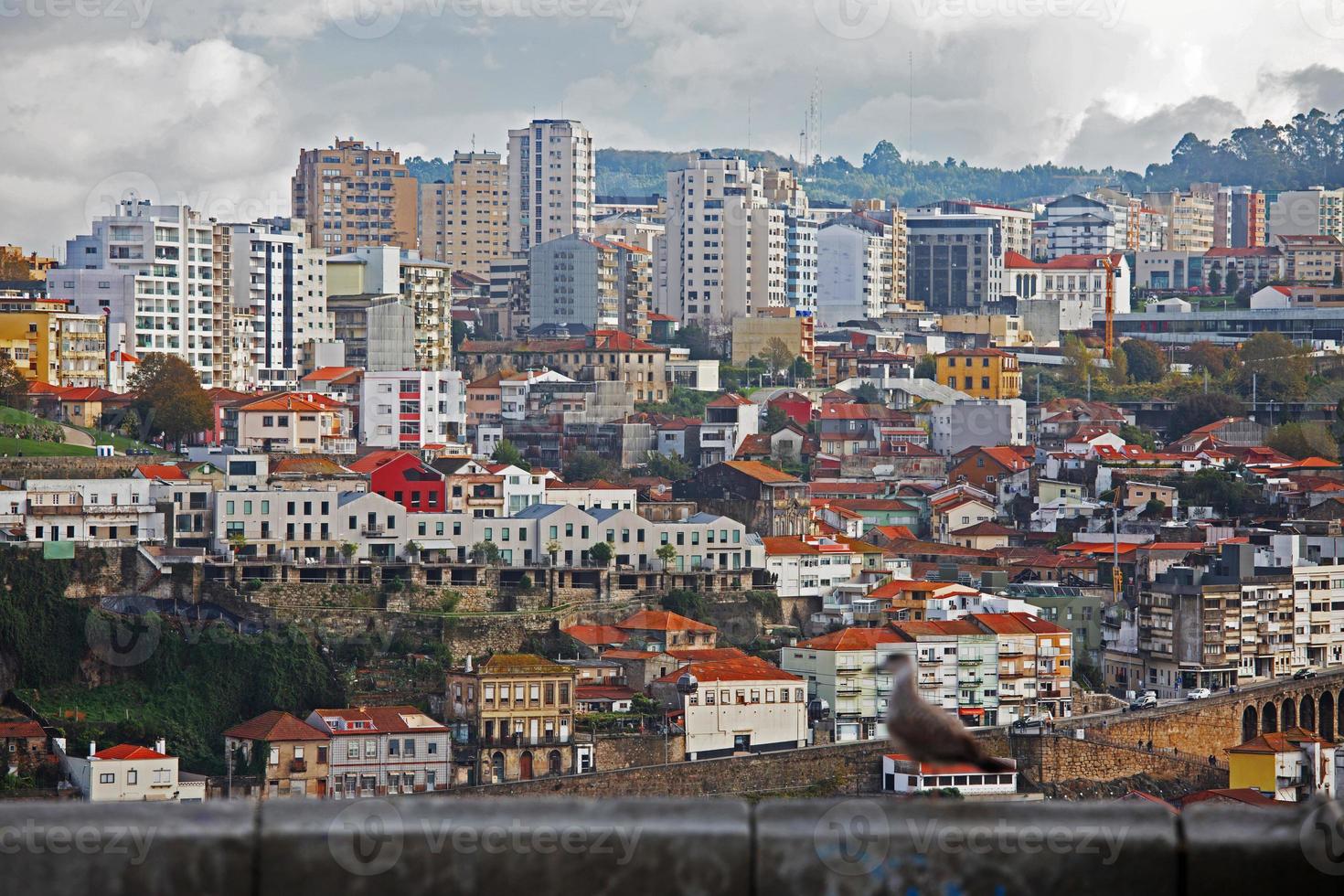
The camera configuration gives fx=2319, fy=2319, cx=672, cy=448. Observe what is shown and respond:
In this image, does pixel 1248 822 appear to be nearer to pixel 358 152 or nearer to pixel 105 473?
pixel 105 473

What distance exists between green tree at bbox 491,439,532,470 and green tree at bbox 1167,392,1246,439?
1541cm

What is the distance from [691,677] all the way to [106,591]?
23.6 ft

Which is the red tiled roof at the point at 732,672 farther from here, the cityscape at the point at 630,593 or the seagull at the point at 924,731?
the seagull at the point at 924,731

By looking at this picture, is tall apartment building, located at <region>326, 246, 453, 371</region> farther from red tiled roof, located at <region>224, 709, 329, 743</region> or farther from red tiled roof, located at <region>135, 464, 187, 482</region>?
A: red tiled roof, located at <region>224, 709, 329, 743</region>

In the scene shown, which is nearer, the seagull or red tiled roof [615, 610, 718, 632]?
the seagull

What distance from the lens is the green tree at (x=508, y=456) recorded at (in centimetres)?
3900

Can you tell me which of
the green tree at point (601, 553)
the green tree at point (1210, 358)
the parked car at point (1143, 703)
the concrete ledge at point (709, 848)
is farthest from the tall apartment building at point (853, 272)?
the concrete ledge at point (709, 848)

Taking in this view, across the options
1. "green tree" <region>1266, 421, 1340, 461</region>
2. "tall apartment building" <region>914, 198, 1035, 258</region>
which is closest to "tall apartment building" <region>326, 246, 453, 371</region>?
"green tree" <region>1266, 421, 1340, 461</region>

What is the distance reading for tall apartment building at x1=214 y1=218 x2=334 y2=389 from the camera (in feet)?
154

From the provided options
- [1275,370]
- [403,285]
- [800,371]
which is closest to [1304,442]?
[1275,370]

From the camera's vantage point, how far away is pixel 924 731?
10.2 feet

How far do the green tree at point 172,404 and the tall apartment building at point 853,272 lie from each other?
3342cm

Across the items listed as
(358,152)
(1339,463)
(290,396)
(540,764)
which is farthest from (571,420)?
(358,152)

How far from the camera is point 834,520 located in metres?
36.7
